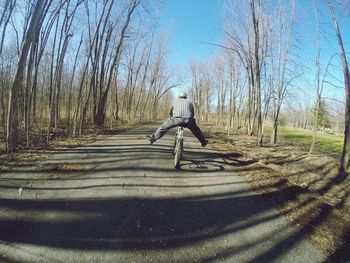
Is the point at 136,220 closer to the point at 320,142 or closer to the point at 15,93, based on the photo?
the point at 15,93

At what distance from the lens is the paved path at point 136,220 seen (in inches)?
105

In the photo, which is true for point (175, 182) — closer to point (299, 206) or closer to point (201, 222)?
point (201, 222)

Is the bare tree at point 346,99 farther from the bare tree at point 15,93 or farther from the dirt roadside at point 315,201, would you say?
the bare tree at point 15,93

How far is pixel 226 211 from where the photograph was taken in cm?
387

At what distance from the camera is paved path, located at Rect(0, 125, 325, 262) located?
2.66 metres

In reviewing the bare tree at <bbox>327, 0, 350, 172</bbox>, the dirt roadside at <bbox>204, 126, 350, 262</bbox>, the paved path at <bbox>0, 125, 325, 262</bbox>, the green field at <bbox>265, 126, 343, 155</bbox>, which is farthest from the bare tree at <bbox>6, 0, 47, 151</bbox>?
the green field at <bbox>265, 126, 343, 155</bbox>

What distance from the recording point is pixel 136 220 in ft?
10.9

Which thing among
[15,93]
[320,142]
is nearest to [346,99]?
[15,93]

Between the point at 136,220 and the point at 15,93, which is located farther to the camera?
the point at 15,93

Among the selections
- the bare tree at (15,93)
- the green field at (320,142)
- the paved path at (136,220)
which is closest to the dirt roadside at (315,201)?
the paved path at (136,220)

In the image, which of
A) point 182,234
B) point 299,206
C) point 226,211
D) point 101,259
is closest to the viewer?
point 101,259

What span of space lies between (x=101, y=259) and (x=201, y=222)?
148 cm

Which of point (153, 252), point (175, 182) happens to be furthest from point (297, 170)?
point (153, 252)

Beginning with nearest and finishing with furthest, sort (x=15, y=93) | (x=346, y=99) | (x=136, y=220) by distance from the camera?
1. (x=136, y=220)
2. (x=15, y=93)
3. (x=346, y=99)
